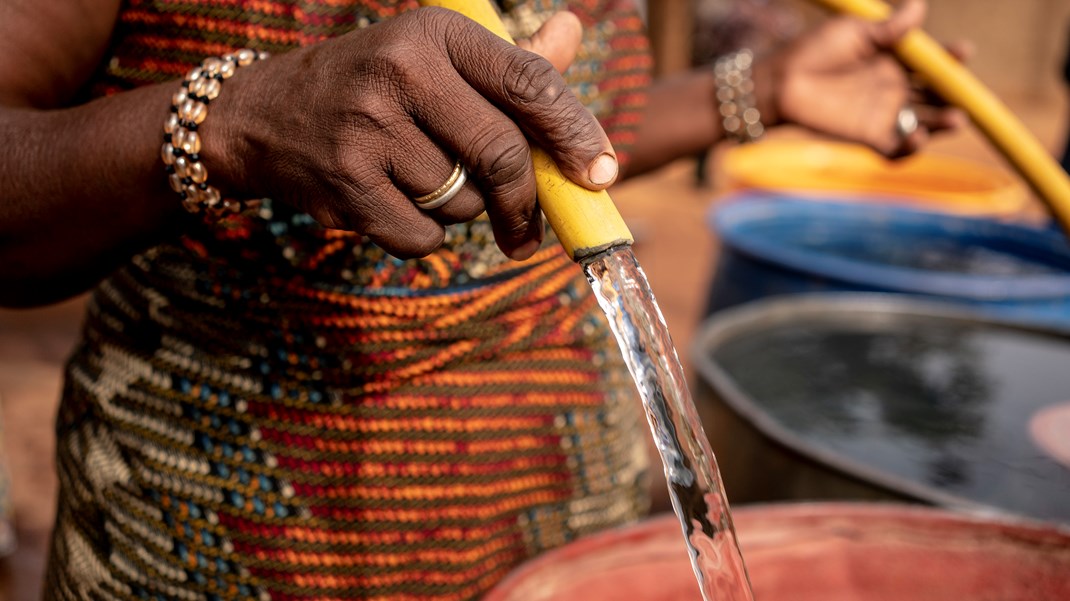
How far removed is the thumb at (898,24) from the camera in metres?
1.37

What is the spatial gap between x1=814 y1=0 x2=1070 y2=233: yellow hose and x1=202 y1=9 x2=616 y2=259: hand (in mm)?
991

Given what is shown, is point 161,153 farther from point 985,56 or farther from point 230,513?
point 985,56

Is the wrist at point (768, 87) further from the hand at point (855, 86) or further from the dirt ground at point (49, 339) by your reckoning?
the dirt ground at point (49, 339)

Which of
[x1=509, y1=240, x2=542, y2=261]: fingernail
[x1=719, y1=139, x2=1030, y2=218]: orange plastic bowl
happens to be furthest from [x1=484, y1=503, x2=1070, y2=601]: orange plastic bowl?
[x1=719, y1=139, x2=1030, y2=218]: orange plastic bowl

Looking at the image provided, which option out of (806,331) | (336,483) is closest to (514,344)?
(336,483)

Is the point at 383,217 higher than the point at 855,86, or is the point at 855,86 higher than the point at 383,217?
the point at 383,217

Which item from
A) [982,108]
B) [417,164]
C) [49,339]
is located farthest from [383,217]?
[49,339]

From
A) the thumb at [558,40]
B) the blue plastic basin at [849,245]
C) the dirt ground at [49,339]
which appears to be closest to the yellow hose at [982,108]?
the dirt ground at [49,339]

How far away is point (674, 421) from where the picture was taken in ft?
2.18

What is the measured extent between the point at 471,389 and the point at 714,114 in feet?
2.23

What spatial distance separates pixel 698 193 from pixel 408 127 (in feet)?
21.4

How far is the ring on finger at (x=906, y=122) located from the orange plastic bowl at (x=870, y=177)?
1.53 meters

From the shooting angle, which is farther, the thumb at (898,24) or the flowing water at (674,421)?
the thumb at (898,24)

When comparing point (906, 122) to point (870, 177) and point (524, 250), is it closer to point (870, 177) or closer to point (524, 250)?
point (524, 250)
